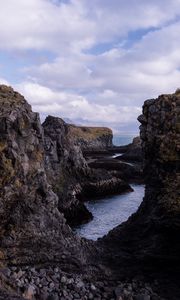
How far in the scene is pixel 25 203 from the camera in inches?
969

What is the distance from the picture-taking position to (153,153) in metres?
30.0

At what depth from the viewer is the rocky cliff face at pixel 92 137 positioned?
161000mm

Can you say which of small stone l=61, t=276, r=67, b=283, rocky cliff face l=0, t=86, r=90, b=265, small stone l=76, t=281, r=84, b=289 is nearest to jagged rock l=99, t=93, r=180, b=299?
small stone l=76, t=281, r=84, b=289

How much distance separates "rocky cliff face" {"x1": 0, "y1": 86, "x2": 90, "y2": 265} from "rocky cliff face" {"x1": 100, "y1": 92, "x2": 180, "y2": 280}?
10.2 feet

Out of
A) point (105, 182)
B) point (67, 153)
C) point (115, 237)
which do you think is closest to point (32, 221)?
point (115, 237)

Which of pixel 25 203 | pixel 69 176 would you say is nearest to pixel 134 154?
pixel 69 176

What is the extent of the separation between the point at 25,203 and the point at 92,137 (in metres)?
147

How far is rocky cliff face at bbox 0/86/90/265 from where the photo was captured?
78.2 feet

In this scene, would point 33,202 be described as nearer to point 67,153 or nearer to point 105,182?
point 67,153

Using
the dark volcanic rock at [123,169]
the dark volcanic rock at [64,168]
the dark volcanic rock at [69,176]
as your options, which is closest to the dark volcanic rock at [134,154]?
the dark volcanic rock at [123,169]

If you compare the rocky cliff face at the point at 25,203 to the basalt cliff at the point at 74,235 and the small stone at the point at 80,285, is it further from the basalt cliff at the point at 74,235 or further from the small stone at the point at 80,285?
the small stone at the point at 80,285

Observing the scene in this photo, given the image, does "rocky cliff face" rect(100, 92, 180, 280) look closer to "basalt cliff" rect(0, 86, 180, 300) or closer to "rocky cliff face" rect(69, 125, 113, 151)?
"basalt cliff" rect(0, 86, 180, 300)

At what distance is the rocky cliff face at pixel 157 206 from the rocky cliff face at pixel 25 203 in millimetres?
3111

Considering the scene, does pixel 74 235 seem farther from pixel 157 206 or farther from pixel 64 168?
pixel 64 168
